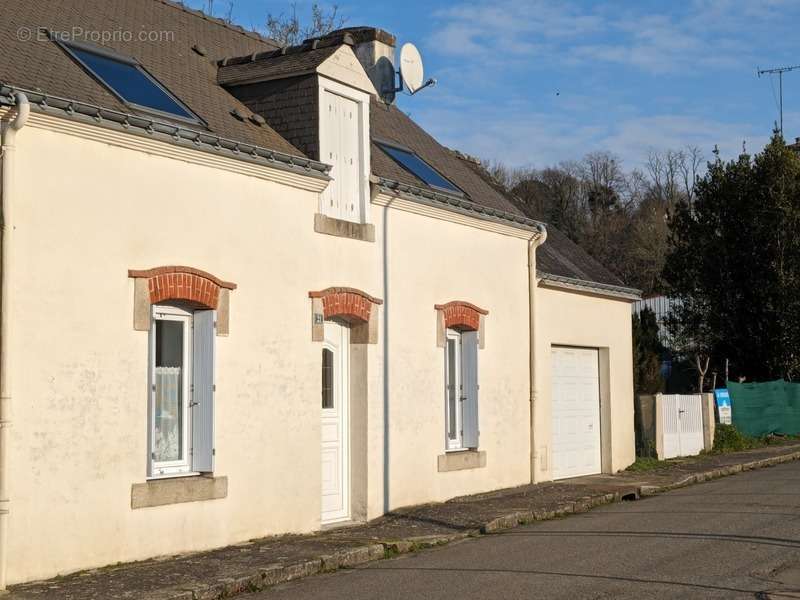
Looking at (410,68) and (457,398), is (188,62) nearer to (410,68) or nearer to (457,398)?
(410,68)

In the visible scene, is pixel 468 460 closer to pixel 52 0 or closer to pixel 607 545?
pixel 607 545

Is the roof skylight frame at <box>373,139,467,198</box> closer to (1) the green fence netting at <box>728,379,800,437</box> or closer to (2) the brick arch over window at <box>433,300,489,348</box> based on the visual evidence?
(2) the brick arch over window at <box>433,300,489,348</box>

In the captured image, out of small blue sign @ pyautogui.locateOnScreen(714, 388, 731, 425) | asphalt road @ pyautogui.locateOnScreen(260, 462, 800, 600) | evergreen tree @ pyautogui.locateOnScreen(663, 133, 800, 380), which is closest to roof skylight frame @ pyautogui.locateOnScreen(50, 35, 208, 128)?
asphalt road @ pyautogui.locateOnScreen(260, 462, 800, 600)

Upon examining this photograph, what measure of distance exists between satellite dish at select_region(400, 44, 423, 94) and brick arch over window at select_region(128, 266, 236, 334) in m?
7.26

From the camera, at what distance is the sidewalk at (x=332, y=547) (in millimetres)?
8680

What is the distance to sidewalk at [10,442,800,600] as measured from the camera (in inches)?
342

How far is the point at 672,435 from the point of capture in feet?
72.3

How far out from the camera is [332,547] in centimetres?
1080

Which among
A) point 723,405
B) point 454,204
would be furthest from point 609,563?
point 723,405

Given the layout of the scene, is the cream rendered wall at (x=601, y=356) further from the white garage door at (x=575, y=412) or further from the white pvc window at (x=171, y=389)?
the white pvc window at (x=171, y=389)

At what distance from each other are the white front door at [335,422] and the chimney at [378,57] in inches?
248

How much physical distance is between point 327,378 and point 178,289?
311cm

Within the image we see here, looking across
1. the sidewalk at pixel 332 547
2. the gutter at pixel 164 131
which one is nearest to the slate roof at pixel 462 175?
the gutter at pixel 164 131

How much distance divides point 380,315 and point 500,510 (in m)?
2.95
